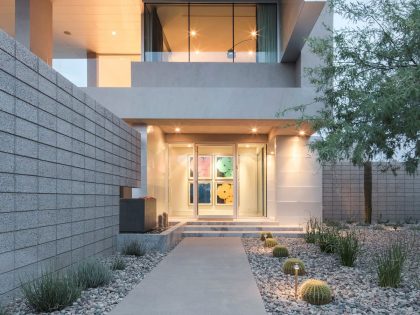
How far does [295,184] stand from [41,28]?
9.06 m

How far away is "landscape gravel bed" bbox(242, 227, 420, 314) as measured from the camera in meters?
5.27

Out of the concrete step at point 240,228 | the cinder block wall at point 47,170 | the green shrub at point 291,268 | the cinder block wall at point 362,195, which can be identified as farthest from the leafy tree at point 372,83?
the cinder block wall at point 362,195

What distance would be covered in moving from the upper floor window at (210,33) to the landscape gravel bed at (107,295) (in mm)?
8540

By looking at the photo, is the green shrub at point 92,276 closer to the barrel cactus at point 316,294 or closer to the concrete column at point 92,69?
the barrel cactus at point 316,294

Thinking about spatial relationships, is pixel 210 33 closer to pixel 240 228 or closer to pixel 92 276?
pixel 240 228

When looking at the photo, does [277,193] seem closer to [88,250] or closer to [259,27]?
[259,27]

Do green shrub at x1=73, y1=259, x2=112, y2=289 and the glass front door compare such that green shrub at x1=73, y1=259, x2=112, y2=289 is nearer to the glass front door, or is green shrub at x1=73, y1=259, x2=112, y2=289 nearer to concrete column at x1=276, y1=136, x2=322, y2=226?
concrete column at x1=276, y1=136, x2=322, y2=226

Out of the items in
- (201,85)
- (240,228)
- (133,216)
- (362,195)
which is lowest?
(240,228)

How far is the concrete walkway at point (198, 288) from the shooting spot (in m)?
5.17

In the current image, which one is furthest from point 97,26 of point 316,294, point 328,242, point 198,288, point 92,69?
point 316,294

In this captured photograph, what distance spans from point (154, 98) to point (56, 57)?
564 cm

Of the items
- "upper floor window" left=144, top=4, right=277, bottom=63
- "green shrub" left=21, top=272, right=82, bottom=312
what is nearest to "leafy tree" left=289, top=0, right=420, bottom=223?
"green shrub" left=21, top=272, right=82, bottom=312

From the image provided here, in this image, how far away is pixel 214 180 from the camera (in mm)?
16438

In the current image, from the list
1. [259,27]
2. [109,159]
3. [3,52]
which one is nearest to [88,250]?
[109,159]
